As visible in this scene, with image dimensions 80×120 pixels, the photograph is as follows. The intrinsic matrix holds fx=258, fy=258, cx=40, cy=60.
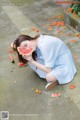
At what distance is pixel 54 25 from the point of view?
5547mm

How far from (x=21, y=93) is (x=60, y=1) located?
3.86 meters

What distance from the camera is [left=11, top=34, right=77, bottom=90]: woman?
11.8 feet

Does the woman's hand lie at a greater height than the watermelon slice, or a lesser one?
lesser

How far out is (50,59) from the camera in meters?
3.60

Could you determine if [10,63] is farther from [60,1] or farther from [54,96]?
[60,1]

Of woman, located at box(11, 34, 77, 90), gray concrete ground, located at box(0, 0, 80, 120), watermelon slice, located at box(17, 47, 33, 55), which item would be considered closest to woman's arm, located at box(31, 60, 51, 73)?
woman, located at box(11, 34, 77, 90)

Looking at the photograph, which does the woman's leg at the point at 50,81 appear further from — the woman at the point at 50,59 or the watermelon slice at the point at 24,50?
the watermelon slice at the point at 24,50

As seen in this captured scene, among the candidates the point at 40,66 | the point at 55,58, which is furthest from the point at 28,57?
the point at 55,58

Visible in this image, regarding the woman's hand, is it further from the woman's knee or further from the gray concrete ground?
the gray concrete ground

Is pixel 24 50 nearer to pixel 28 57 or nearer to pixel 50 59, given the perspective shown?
pixel 28 57

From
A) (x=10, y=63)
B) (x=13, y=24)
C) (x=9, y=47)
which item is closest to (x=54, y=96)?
(x=10, y=63)

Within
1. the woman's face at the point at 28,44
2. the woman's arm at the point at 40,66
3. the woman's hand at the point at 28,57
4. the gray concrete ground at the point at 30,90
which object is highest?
the woman's face at the point at 28,44

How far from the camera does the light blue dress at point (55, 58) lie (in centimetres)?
359

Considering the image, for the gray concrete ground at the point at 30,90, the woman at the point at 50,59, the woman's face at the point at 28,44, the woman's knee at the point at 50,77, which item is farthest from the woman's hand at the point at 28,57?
the gray concrete ground at the point at 30,90
